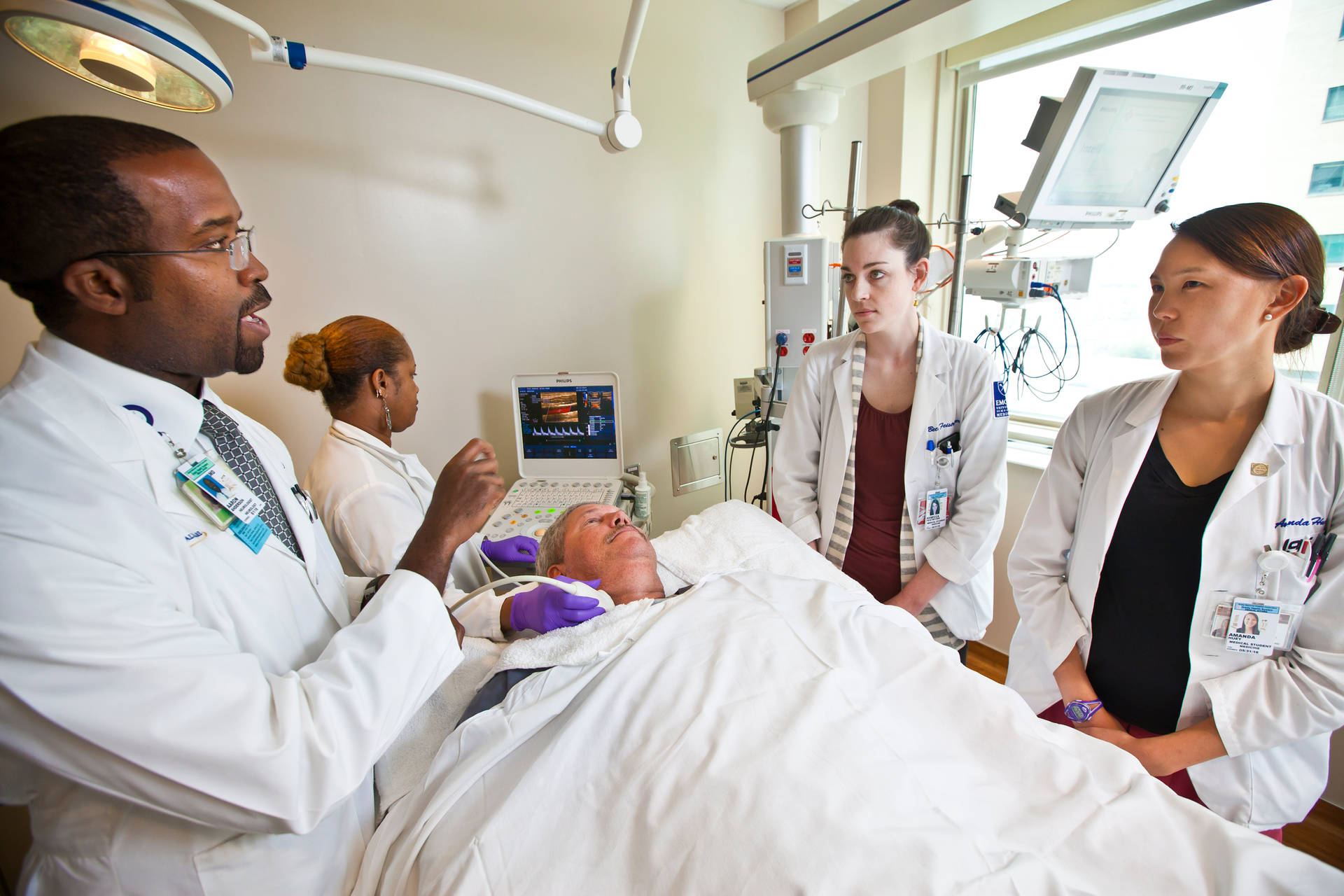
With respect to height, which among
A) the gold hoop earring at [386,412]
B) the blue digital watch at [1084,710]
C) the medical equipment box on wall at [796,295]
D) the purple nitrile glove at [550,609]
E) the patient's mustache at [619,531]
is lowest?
the blue digital watch at [1084,710]

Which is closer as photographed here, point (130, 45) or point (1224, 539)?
point (130, 45)

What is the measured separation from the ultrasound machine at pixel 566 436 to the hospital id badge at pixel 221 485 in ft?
4.61

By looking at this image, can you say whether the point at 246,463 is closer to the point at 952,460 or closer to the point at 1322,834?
the point at 952,460

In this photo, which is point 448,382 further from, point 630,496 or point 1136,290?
point 1136,290

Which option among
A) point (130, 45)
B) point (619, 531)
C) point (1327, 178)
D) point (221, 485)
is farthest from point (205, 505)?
point (1327, 178)

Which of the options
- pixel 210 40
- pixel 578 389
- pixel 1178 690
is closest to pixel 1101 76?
pixel 1178 690

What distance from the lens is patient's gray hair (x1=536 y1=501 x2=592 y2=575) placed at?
1.49 meters

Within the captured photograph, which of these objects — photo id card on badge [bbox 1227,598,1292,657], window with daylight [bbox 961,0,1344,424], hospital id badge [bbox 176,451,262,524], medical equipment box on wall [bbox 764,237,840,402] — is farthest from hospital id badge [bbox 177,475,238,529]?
window with daylight [bbox 961,0,1344,424]

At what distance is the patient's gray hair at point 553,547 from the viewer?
1.49 m

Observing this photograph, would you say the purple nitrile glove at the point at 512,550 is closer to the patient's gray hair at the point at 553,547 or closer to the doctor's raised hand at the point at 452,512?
the patient's gray hair at the point at 553,547

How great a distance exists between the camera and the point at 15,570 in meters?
0.57

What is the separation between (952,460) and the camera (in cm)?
158

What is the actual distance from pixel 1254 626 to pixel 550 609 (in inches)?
50.6

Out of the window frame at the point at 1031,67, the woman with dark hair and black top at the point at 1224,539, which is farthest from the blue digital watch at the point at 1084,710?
the window frame at the point at 1031,67
